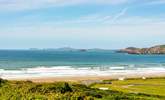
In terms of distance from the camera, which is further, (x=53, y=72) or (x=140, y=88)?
(x=53, y=72)

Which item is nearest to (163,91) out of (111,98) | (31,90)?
(111,98)

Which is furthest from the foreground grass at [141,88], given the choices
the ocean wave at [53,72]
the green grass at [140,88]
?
the ocean wave at [53,72]

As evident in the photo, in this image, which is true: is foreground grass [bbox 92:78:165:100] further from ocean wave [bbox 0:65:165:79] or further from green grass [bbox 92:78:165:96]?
ocean wave [bbox 0:65:165:79]

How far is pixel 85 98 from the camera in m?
24.0

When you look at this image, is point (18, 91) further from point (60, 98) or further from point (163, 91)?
point (163, 91)

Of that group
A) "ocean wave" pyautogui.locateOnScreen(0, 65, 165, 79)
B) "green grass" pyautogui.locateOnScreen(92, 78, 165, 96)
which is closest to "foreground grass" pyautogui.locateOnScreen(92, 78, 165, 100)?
"green grass" pyautogui.locateOnScreen(92, 78, 165, 96)

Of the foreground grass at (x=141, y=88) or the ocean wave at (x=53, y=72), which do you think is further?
the ocean wave at (x=53, y=72)

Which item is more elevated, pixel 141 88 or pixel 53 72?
pixel 53 72

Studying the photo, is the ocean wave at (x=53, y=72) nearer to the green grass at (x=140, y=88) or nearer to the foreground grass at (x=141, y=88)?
the green grass at (x=140, y=88)

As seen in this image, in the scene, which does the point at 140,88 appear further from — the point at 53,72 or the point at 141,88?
the point at 53,72

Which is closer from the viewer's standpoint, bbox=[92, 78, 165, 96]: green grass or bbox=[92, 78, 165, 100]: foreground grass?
bbox=[92, 78, 165, 100]: foreground grass

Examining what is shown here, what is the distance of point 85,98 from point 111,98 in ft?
20.7

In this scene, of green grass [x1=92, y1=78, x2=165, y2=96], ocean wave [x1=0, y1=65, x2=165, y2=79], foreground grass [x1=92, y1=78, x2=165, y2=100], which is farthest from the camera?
ocean wave [x1=0, y1=65, x2=165, y2=79]

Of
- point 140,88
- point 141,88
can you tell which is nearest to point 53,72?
point 140,88
